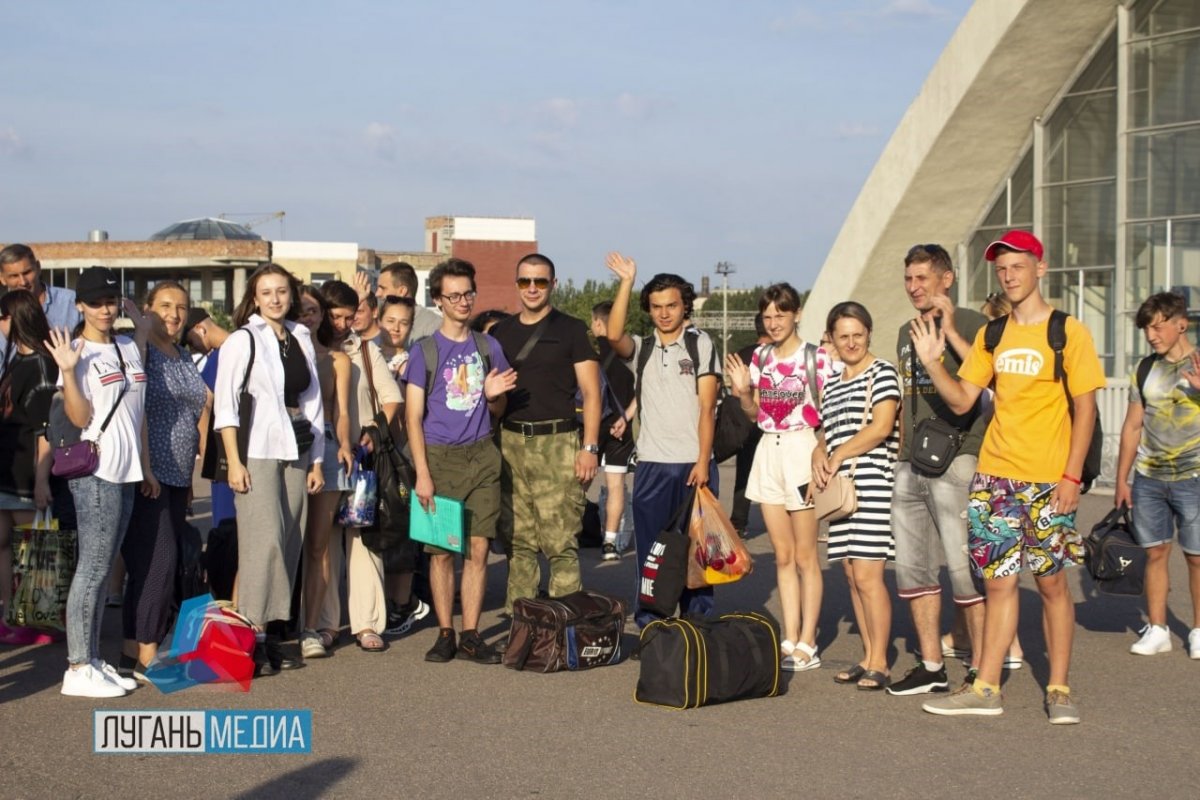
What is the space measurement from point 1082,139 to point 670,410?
18051mm

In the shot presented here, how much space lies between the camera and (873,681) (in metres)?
7.19

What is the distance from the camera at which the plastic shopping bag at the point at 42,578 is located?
7840 mm

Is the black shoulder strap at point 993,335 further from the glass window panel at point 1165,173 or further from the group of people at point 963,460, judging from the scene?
the glass window panel at point 1165,173

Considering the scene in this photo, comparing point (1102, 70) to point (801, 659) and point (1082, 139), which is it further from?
point (801, 659)

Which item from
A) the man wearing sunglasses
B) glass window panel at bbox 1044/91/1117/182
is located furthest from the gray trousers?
glass window panel at bbox 1044/91/1117/182

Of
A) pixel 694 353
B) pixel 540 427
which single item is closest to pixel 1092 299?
pixel 694 353

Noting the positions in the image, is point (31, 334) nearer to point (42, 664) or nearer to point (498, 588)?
point (42, 664)

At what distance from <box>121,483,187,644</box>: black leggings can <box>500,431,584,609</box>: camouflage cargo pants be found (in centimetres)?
196

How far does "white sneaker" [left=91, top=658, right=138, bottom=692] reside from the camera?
6922 mm

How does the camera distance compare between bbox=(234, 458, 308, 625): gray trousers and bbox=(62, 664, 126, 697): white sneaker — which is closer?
bbox=(62, 664, 126, 697): white sneaker

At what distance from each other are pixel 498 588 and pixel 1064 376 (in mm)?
5415

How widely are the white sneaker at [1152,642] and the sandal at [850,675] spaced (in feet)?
5.97

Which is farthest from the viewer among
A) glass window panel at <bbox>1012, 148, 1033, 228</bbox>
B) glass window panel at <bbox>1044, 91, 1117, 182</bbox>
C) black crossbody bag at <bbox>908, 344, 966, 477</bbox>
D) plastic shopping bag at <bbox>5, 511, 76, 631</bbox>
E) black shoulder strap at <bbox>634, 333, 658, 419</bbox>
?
glass window panel at <bbox>1012, 148, 1033, 228</bbox>

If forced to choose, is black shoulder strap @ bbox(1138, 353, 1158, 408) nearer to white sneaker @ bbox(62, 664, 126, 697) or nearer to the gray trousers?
the gray trousers
